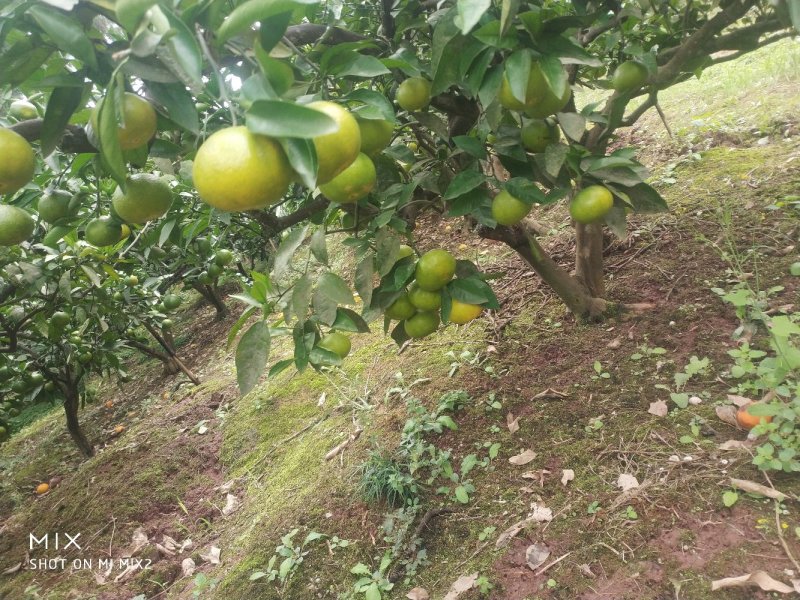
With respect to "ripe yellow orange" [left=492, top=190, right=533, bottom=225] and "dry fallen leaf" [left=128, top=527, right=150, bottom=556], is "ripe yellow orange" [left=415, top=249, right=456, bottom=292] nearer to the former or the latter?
"ripe yellow orange" [left=492, top=190, right=533, bottom=225]

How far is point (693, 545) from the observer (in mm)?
1355

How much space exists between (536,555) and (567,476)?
30cm

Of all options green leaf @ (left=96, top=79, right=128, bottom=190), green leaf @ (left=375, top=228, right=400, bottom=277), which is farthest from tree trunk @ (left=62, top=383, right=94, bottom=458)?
green leaf @ (left=96, top=79, right=128, bottom=190)

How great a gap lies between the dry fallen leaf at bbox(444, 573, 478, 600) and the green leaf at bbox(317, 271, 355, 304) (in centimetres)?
95

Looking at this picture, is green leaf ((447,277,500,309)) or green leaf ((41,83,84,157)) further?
green leaf ((447,277,500,309))

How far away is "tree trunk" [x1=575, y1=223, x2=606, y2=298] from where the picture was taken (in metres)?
2.41

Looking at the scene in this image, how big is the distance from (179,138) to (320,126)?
1146 mm

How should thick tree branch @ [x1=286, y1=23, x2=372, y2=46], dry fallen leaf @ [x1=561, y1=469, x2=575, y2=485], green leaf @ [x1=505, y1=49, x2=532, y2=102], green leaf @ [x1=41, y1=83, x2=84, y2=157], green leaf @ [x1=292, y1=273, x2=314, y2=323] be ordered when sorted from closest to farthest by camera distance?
green leaf @ [x1=41, y1=83, x2=84, y2=157]
green leaf @ [x1=505, y1=49, x2=532, y2=102]
thick tree branch @ [x1=286, y1=23, x2=372, y2=46]
green leaf @ [x1=292, y1=273, x2=314, y2=323]
dry fallen leaf @ [x1=561, y1=469, x2=575, y2=485]

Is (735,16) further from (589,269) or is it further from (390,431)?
(390,431)

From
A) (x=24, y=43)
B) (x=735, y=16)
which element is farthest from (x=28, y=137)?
(x=735, y=16)

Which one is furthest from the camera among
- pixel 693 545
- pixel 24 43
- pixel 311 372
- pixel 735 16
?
pixel 311 372

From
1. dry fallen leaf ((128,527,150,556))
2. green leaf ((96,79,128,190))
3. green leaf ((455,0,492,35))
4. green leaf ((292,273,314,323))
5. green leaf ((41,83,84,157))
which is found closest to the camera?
green leaf ((96,79,128,190))

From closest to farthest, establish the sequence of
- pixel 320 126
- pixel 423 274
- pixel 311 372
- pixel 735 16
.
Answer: pixel 320 126, pixel 423 274, pixel 735 16, pixel 311 372

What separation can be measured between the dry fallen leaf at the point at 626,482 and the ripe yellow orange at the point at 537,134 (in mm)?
1060
